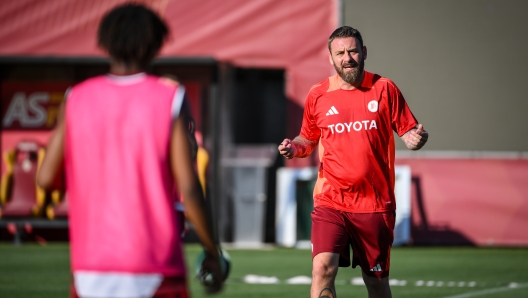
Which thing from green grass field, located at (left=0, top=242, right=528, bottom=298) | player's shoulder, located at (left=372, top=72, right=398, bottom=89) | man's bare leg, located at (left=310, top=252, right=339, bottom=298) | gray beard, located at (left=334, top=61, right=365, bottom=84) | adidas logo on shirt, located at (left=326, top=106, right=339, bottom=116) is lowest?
green grass field, located at (left=0, top=242, right=528, bottom=298)

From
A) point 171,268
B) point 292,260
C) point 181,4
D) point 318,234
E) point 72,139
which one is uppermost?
point 181,4

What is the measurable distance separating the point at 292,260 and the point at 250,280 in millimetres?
2741


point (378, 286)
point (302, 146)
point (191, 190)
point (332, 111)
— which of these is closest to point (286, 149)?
point (302, 146)

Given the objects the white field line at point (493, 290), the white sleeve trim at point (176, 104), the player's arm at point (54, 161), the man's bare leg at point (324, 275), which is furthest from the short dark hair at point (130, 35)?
the white field line at point (493, 290)

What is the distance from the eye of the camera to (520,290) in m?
10.1

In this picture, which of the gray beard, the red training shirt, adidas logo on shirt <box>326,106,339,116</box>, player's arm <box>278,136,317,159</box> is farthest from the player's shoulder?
player's arm <box>278,136,317,159</box>

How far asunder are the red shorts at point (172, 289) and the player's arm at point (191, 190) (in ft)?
0.47

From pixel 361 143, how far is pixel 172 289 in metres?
3.05

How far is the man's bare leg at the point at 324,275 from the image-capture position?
5898 mm

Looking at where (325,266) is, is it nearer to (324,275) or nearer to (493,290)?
(324,275)

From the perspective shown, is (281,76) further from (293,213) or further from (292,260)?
(292,260)

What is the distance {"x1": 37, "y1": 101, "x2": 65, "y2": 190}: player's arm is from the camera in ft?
11.4

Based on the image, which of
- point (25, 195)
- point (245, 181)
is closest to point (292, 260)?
point (245, 181)

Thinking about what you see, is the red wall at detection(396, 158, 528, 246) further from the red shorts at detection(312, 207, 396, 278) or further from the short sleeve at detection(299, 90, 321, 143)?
the red shorts at detection(312, 207, 396, 278)
